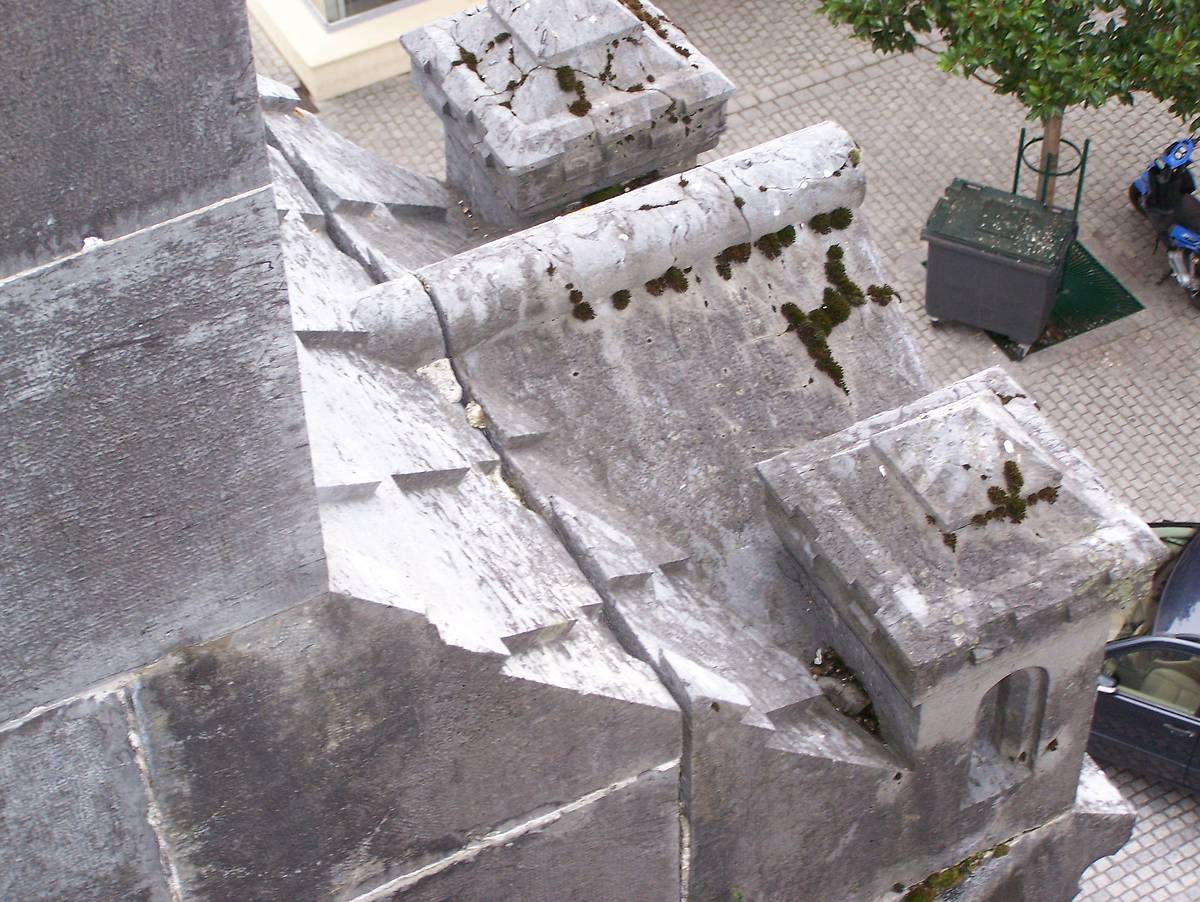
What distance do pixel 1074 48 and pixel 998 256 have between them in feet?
6.26

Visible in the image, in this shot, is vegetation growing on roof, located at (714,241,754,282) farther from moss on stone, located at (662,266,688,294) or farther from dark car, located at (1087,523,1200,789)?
dark car, located at (1087,523,1200,789)

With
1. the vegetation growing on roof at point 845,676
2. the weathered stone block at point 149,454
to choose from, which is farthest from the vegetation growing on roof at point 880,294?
the weathered stone block at point 149,454

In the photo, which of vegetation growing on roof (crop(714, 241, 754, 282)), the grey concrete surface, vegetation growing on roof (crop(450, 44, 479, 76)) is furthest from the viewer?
vegetation growing on roof (crop(450, 44, 479, 76))

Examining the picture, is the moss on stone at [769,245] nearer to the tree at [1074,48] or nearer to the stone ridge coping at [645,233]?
the stone ridge coping at [645,233]

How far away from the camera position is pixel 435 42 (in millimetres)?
8000

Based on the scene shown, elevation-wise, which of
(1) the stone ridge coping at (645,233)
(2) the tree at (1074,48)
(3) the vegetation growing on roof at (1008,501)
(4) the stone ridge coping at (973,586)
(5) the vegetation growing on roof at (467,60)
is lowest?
(2) the tree at (1074,48)

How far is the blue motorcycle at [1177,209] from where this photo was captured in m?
15.0

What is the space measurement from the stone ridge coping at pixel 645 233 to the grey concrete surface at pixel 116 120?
9.18ft

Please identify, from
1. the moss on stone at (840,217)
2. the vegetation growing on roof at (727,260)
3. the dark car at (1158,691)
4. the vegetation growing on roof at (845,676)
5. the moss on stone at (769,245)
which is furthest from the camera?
the dark car at (1158,691)

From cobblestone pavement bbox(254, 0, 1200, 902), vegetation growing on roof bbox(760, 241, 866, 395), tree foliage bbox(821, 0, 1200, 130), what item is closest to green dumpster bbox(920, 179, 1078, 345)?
cobblestone pavement bbox(254, 0, 1200, 902)

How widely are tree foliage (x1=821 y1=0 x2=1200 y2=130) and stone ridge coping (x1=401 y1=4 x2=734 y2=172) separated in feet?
19.1

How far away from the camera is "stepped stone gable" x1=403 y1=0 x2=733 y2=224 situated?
24.9 ft

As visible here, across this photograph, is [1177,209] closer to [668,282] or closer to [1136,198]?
[1136,198]

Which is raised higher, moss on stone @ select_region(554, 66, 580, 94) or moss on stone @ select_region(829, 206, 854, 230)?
moss on stone @ select_region(554, 66, 580, 94)
